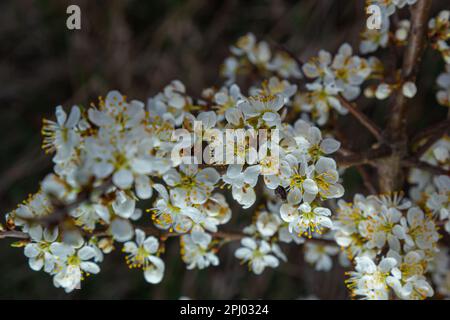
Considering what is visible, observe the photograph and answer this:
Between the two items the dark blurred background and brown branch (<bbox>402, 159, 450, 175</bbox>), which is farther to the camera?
the dark blurred background

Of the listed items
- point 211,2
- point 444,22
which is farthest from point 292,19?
point 444,22

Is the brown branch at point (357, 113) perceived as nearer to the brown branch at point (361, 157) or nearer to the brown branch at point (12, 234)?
the brown branch at point (361, 157)

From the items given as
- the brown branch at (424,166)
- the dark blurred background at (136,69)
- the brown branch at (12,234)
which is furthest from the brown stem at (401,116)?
the brown branch at (12,234)

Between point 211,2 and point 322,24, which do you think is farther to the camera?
point 211,2

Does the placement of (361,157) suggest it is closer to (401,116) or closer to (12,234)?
(401,116)

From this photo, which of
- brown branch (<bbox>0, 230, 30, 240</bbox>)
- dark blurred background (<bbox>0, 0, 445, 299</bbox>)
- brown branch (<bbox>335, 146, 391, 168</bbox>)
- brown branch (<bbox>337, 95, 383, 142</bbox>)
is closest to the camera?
brown branch (<bbox>0, 230, 30, 240</bbox>)

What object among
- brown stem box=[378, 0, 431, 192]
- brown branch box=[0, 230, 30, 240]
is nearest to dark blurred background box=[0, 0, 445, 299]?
brown stem box=[378, 0, 431, 192]

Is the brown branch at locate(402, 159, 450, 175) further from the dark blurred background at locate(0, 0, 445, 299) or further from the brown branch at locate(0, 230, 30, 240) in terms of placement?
the brown branch at locate(0, 230, 30, 240)

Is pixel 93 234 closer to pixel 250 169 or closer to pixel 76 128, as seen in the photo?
pixel 76 128

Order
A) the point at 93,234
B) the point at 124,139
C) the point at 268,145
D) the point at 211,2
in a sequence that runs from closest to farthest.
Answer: the point at 124,139, the point at 268,145, the point at 93,234, the point at 211,2
